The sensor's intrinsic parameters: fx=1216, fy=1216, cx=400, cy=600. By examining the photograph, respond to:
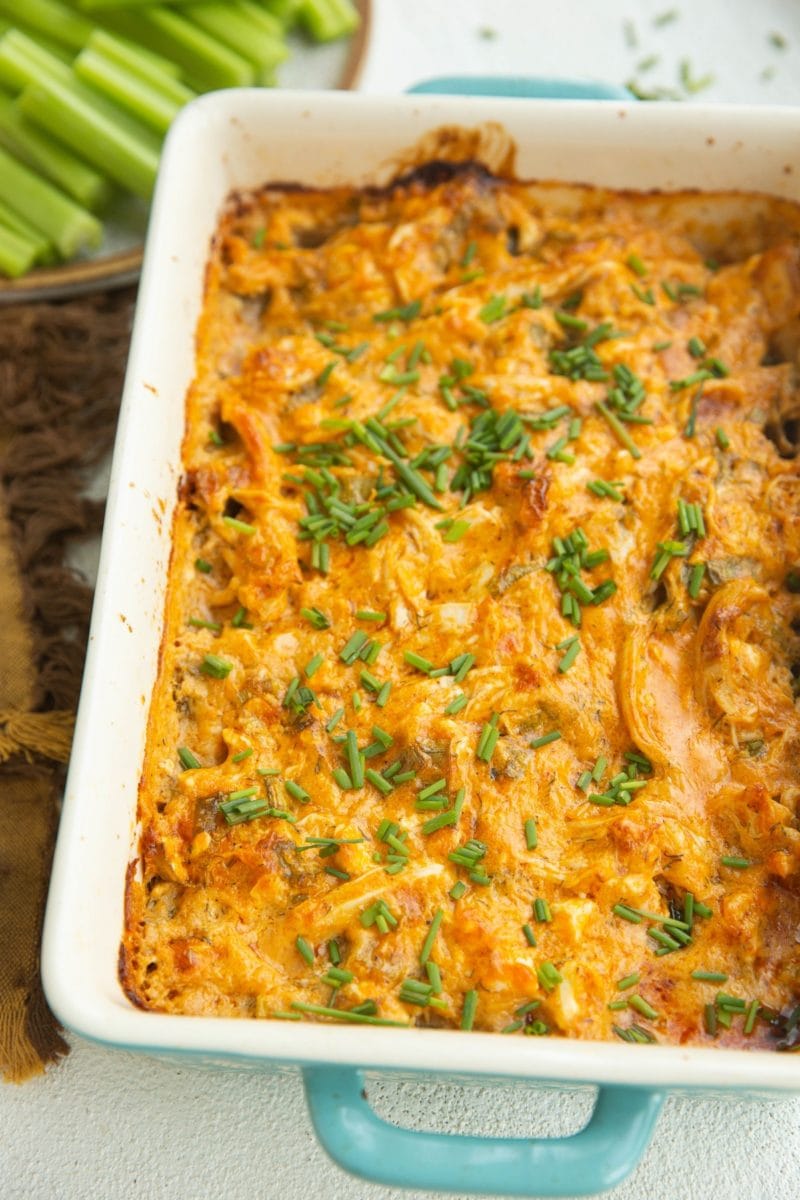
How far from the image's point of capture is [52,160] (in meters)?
3.42

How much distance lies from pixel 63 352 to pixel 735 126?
1707 millimetres

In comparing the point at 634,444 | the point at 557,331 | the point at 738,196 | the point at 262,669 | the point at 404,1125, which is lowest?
the point at 404,1125

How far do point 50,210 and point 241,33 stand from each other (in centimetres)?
77

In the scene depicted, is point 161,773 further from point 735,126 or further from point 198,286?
point 735,126

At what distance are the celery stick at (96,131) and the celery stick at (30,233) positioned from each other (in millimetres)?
265

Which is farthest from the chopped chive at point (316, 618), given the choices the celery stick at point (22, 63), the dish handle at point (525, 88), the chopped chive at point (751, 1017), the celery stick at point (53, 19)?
the celery stick at point (53, 19)

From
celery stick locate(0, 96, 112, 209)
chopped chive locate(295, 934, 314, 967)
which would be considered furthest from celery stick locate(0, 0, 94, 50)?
chopped chive locate(295, 934, 314, 967)

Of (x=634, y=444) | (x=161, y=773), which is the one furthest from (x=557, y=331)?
(x=161, y=773)

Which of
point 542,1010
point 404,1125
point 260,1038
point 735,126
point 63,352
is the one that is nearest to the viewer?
point 260,1038

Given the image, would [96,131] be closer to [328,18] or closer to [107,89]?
[107,89]

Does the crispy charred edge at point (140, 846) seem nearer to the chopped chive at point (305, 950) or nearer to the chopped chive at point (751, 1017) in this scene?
the chopped chive at point (305, 950)

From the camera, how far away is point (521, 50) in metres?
3.66

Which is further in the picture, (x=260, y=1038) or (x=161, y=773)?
(x=161, y=773)

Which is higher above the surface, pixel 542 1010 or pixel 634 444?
pixel 634 444
